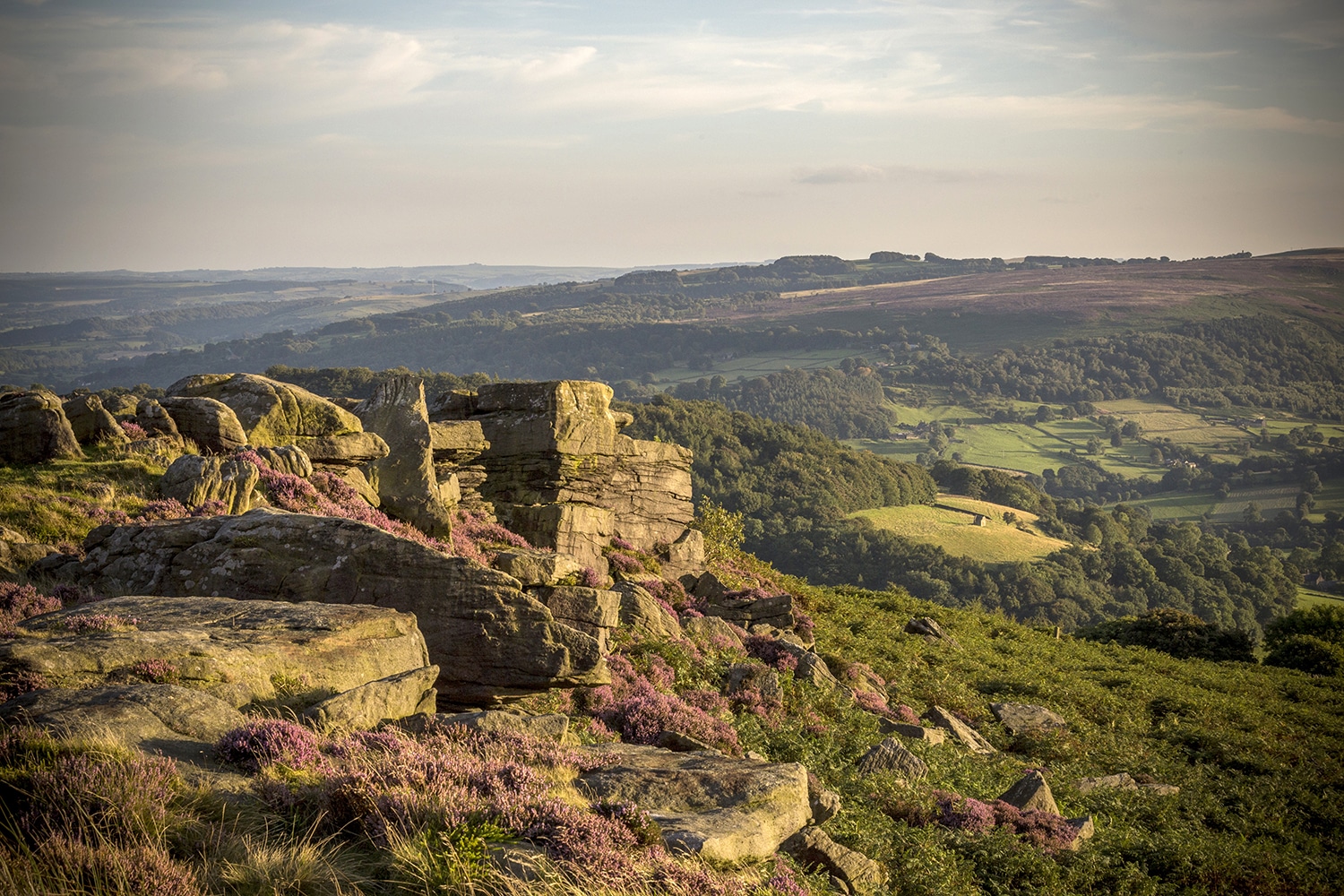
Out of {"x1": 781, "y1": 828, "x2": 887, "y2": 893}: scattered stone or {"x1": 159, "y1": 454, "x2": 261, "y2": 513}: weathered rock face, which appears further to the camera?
{"x1": 159, "y1": 454, "x2": 261, "y2": 513}: weathered rock face

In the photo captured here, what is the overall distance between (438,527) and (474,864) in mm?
16124

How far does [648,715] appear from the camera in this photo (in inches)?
613

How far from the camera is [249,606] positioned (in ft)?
39.9

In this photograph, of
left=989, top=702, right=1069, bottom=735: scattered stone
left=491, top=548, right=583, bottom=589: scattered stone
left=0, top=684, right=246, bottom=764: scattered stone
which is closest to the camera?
left=0, top=684, right=246, bottom=764: scattered stone

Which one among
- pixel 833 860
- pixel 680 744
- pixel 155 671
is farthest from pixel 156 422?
pixel 833 860

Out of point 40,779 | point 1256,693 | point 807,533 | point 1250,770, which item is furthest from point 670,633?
point 807,533

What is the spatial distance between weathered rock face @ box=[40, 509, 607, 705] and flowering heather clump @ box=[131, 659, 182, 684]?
168 inches

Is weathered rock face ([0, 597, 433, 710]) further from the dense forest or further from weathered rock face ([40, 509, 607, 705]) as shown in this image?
the dense forest

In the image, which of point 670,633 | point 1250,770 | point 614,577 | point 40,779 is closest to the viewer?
point 40,779

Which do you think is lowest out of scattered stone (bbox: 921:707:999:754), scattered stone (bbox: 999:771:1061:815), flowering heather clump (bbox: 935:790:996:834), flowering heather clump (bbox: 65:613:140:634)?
scattered stone (bbox: 921:707:999:754)

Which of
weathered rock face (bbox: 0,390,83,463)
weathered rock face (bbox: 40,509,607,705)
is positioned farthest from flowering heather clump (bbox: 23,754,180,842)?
weathered rock face (bbox: 0,390,83,463)

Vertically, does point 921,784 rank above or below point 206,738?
below

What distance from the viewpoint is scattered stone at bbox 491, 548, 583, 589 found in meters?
17.8

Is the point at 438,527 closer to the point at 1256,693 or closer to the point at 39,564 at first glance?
the point at 39,564
